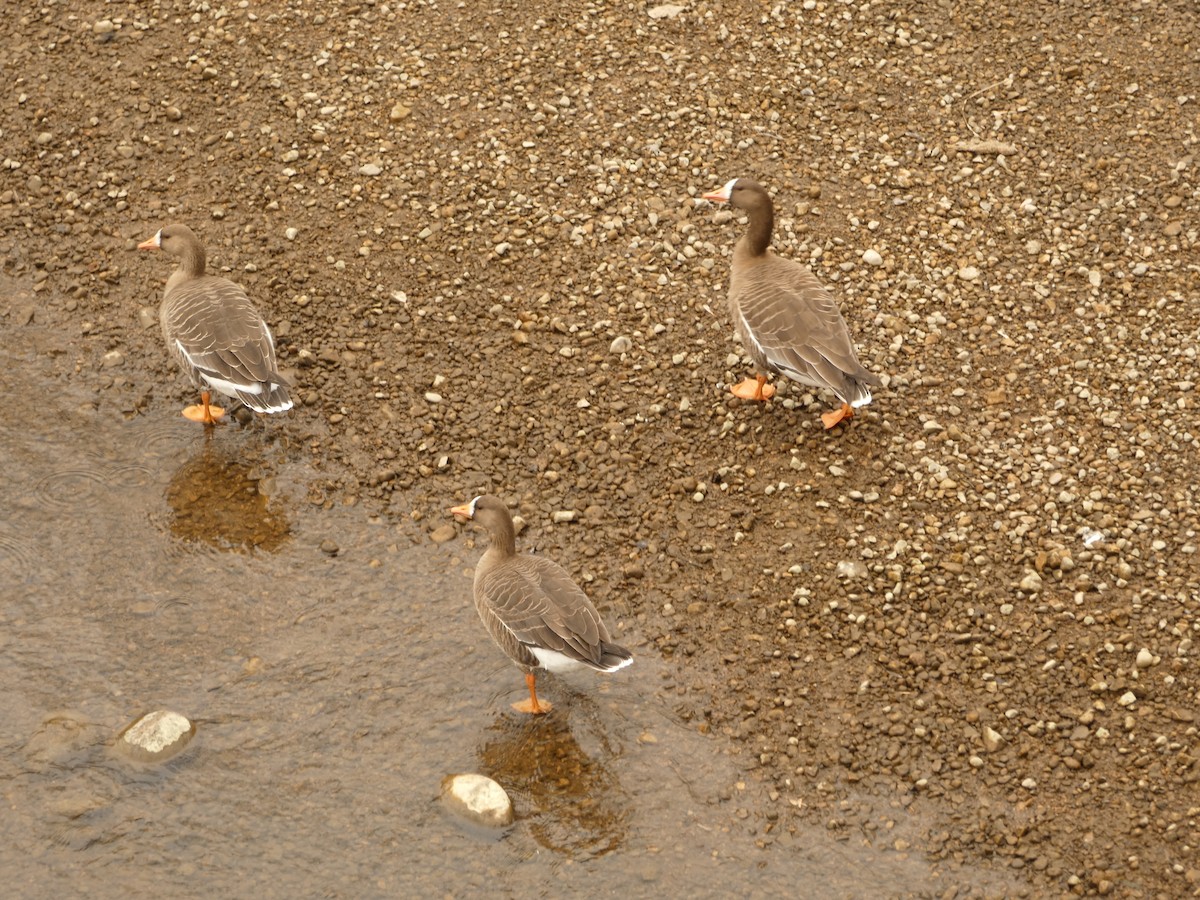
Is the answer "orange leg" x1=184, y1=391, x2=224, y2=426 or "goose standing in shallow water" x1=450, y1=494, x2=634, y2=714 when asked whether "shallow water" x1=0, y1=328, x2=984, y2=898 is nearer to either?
"orange leg" x1=184, y1=391, x2=224, y2=426

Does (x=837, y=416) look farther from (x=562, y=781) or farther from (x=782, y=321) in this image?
(x=562, y=781)

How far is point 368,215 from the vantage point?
11.9 meters

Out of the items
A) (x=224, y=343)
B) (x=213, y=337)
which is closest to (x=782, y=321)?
(x=224, y=343)

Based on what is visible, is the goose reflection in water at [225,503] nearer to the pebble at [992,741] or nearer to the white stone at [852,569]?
the white stone at [852,569]

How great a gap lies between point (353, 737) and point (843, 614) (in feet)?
11.4

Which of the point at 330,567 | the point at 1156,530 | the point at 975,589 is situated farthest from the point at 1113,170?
the point at 330,567

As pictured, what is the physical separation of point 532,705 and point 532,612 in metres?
0.73

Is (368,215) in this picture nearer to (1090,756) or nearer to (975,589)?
(975,589)

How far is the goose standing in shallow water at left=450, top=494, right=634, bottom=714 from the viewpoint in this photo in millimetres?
8094

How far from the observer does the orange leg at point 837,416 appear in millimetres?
9914

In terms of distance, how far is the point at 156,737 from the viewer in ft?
26.9

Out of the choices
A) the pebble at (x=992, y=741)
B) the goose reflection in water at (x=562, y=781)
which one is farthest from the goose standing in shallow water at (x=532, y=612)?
the pebble at (x=992, y=741)

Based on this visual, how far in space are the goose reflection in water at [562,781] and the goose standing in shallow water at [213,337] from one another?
3295mm

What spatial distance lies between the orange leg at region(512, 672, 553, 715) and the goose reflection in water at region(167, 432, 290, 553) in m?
2.40
